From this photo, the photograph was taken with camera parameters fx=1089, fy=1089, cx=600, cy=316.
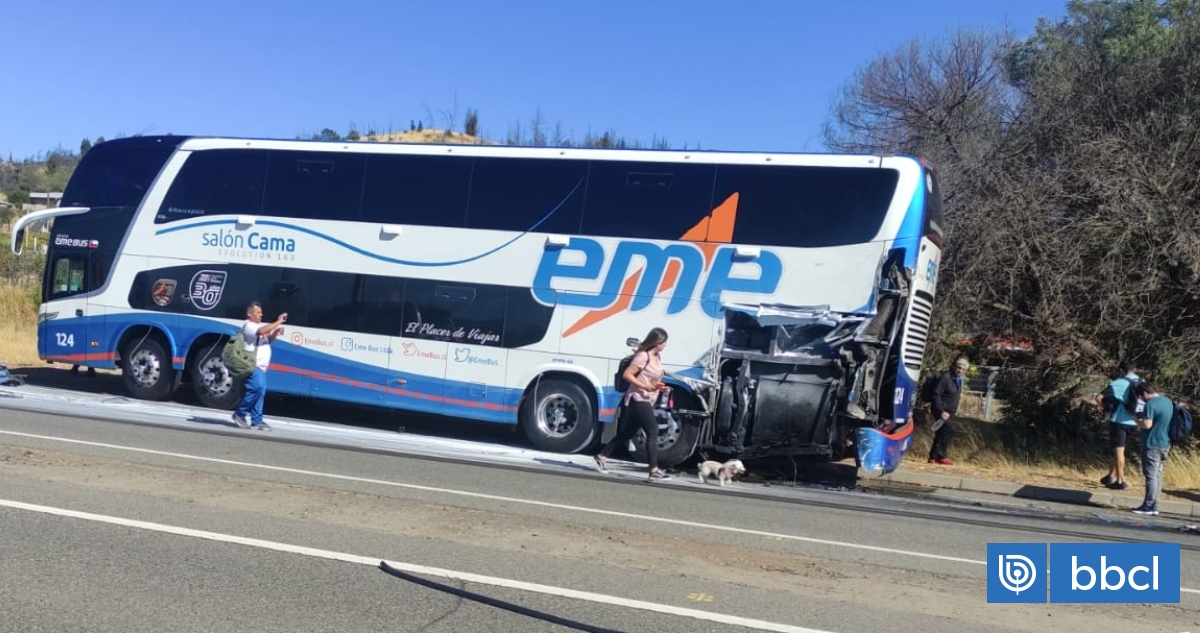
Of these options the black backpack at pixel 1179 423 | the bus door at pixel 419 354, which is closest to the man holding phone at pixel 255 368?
the bus door at pixel 419 354

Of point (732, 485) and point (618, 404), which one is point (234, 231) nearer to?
point (618, 404)

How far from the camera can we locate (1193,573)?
8.30m

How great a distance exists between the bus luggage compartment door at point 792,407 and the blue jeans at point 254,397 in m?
6.74

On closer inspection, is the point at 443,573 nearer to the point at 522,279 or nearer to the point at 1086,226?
the point at 522,279

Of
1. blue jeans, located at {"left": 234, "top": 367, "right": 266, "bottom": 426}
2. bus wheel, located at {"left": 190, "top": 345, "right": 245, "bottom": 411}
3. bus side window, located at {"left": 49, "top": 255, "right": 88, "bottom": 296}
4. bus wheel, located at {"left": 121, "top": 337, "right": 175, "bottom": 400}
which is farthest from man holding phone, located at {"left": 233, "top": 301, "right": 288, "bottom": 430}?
bus side window, located at {"left": 49, "top": 255, "right": 88, "bottom": 296}

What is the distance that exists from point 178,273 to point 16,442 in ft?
18.6

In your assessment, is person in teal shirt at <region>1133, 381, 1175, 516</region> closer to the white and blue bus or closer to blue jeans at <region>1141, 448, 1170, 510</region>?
blue jeans at <region>1141, 448, 1170, 510</region>

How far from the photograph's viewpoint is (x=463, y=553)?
768 cm

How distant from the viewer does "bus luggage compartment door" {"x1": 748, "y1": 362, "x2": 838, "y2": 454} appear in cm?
1305

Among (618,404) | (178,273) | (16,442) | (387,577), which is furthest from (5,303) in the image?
(387,577)

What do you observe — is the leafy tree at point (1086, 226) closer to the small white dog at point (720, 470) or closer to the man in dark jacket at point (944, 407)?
the man in dark jacket at point (944, 407)

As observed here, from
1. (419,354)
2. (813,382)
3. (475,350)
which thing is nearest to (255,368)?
(419,354)

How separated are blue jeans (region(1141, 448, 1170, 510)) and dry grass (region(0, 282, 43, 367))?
21461 mm

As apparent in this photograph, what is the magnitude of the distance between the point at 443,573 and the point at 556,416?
7644 millimetres
